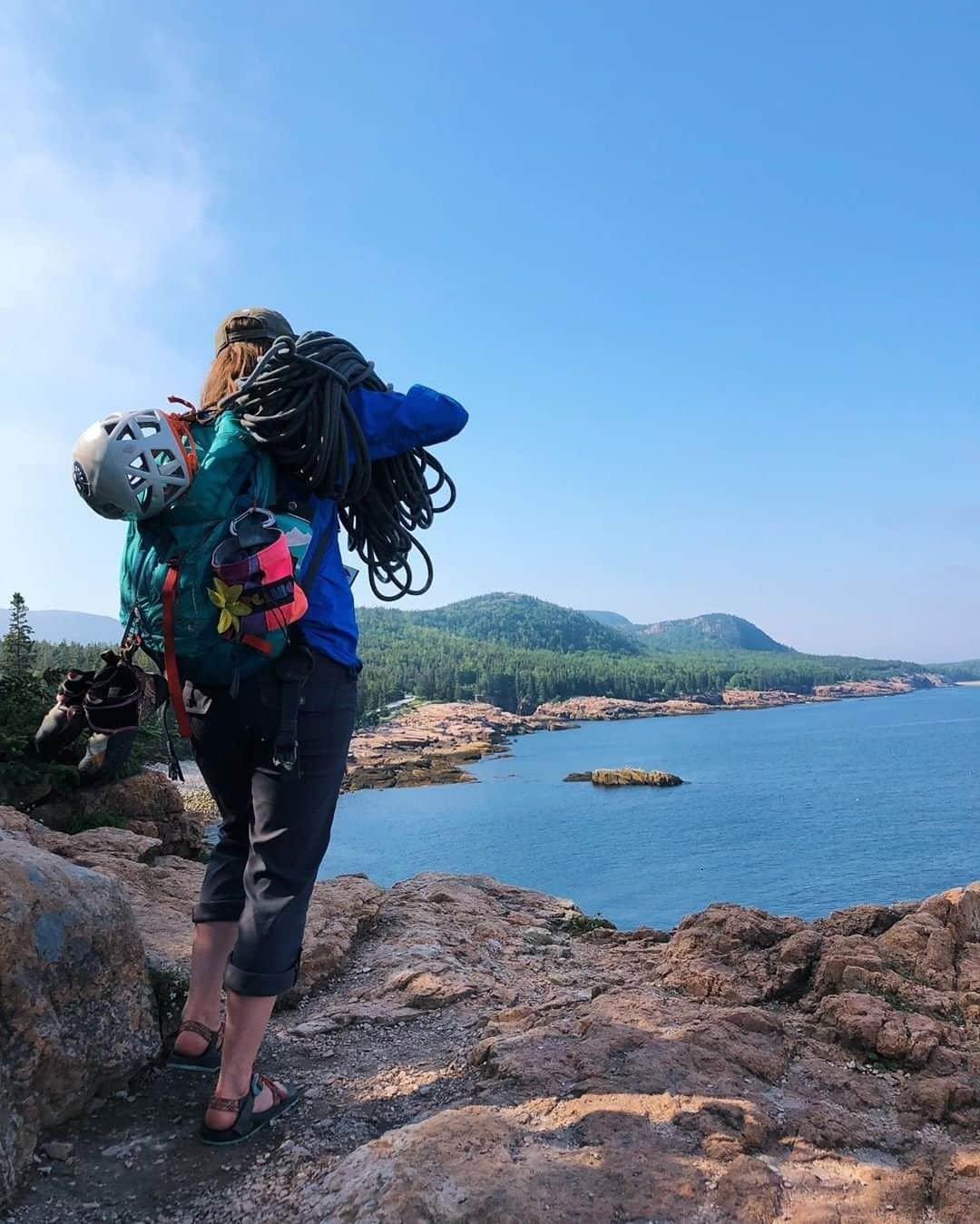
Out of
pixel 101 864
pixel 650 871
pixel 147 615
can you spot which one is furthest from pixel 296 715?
pixel 650 871

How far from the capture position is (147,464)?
267 centimetres

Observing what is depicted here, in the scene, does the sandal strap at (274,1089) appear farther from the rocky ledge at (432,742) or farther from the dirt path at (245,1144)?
the rocky ledge at (432,742)

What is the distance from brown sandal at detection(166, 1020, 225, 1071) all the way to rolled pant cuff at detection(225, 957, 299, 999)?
71cm

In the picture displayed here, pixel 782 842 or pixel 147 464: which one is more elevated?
pixel 147 464

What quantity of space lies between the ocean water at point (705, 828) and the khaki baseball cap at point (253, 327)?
2379cm

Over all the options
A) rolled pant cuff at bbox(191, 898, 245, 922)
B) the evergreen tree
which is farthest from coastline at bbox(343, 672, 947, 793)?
rolled pant cuff at bbox(191, 898, 245, 922)

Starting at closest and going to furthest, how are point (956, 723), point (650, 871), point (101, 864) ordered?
point (101, 864) < point (650, 871) < point (956, 723)

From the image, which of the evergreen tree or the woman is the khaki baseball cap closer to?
the woman

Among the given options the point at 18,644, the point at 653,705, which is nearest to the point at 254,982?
the point at 18,644

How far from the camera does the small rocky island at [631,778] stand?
199 feet

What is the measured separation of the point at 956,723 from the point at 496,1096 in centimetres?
11894

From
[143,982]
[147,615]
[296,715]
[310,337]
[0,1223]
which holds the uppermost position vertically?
[310,337]

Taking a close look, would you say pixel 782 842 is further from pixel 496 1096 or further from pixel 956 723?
pixel 956 723

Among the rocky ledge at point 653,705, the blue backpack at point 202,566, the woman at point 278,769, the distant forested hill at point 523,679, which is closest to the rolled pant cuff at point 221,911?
the woman at point 278,769
